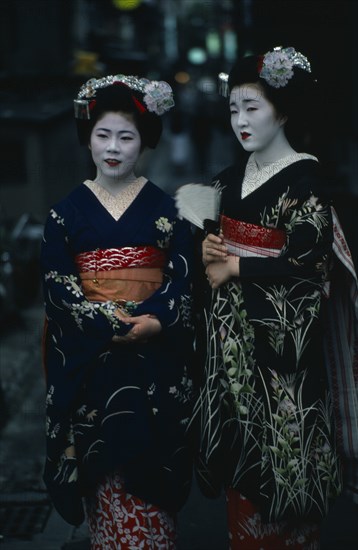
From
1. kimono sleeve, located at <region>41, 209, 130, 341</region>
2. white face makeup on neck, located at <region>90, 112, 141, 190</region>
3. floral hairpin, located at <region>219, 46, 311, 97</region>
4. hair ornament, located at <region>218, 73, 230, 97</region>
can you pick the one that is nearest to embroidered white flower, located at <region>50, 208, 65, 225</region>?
kimono sleeve, located at <region>41, 209, 130, 341</region>

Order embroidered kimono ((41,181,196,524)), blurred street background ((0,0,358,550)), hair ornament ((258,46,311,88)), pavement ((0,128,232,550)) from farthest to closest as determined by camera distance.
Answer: blurred street background ((0,0,358,550)) < pavement ((0,128,232,550)) < embroidered kimono ((41,181,196,524)) < hair ornament ((258,46,311,88))

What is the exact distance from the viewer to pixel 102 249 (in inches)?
122

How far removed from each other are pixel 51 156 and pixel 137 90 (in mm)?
9923

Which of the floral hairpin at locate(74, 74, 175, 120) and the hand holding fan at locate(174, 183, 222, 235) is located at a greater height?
the floral hairpin at locate(74, 74, 175, 120)

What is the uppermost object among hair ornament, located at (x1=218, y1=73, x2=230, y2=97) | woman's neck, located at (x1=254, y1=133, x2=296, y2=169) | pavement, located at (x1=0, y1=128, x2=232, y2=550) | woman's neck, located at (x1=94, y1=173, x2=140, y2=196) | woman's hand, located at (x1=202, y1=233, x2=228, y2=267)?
hair ornament, located at (x1=218, y1=73, x2=230, y2=97)

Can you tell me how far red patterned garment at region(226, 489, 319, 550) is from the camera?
10.5ft

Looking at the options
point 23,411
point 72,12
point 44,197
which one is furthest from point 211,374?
point 72,12

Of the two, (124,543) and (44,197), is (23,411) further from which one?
(44,197)

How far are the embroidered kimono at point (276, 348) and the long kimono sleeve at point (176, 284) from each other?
0.13 meters

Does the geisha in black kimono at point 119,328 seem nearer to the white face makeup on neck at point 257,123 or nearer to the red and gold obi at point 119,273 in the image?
the red and gold obi at point 119,273

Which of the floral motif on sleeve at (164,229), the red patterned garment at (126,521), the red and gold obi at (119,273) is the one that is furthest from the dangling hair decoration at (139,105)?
the red patterned garment at (126,521)

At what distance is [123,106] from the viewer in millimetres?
3092

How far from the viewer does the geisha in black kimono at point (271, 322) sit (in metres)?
3.06

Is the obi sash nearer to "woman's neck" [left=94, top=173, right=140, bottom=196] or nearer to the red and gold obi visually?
the red and gold obi
